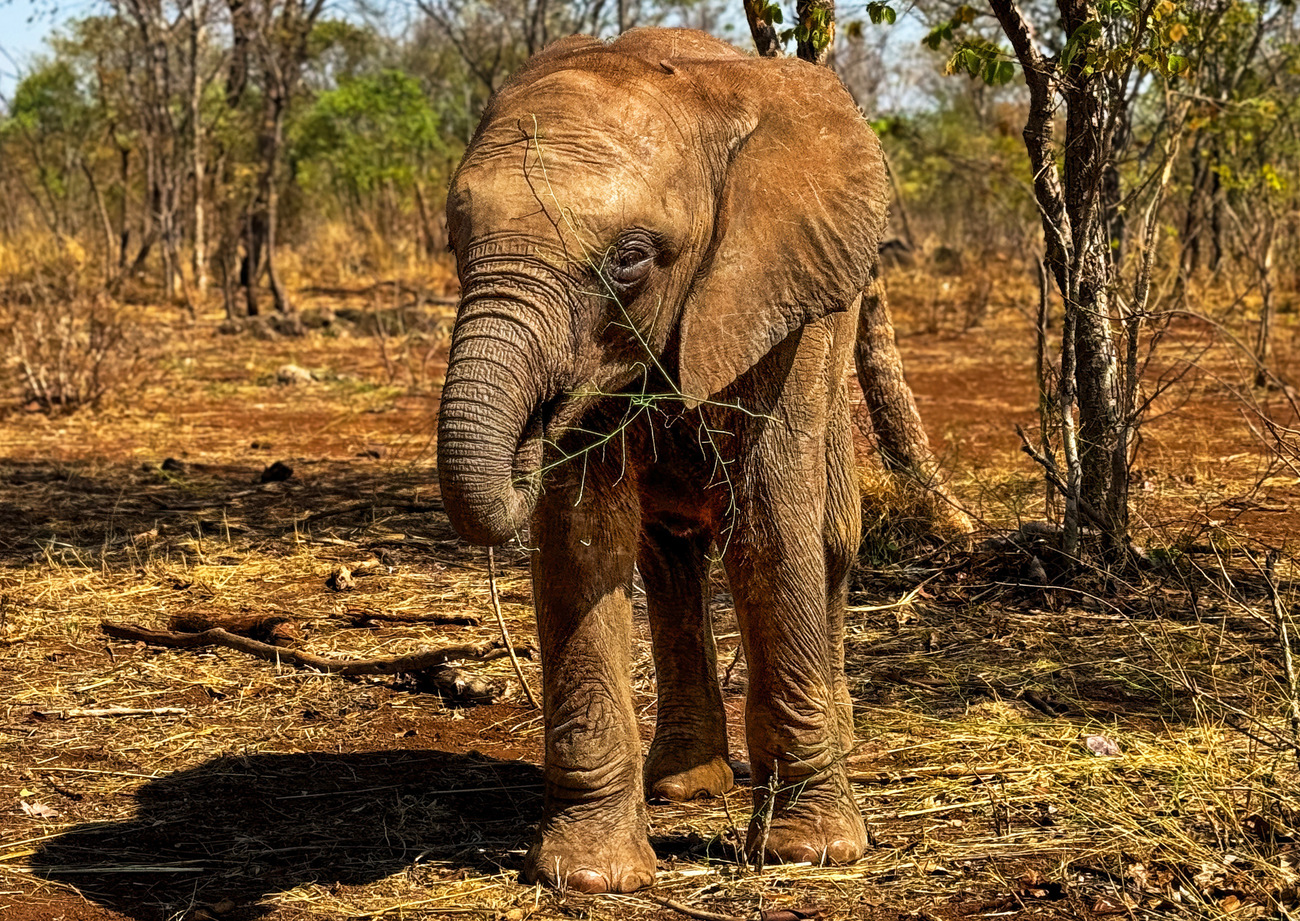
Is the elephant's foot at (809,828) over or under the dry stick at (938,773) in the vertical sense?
over

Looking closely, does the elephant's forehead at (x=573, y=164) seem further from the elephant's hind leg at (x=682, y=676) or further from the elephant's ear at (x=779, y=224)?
the elephant's hind leg at (x=682, y=676)

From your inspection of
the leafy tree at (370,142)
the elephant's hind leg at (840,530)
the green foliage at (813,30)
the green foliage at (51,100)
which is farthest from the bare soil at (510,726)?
the green foliage at (51,100)

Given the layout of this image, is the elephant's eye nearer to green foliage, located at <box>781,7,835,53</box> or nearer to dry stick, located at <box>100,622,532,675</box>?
dry stick, located at <box>100,622,532,675</box>

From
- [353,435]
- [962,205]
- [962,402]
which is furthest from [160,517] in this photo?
[962,205]

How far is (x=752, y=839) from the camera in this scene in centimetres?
398

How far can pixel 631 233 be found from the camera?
11.0 feet

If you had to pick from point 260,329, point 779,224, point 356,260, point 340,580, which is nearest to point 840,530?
point 779,224

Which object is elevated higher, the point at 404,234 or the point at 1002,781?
the point at 404,234

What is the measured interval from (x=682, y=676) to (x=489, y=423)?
5.61 feet

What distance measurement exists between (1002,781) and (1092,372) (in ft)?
8.27

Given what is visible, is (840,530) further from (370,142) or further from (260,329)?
(370,142)

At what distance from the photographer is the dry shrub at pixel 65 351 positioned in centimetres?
1145

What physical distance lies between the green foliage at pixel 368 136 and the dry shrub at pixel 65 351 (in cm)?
1378

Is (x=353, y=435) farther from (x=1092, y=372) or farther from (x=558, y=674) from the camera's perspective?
(x=558, y=674)
